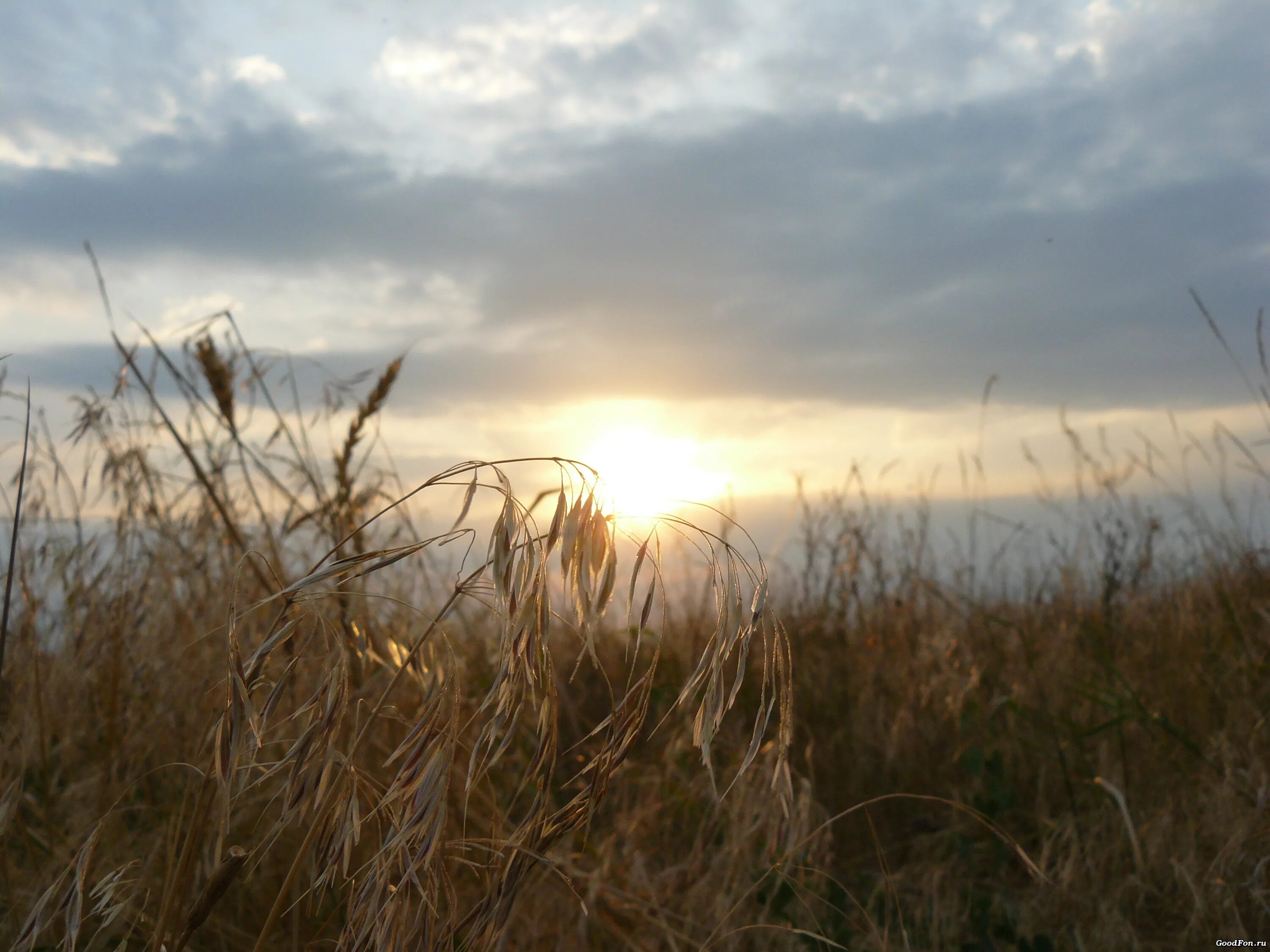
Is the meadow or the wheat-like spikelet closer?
the meadow

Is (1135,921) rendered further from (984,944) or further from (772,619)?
(772,619)

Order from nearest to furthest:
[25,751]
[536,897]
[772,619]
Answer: [772,619]
[25,751]
[536,897]

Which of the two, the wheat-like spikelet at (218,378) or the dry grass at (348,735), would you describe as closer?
the dry grass at (348,735)

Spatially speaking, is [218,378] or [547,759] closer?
[547,759]

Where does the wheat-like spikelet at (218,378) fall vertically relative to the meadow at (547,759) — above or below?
above

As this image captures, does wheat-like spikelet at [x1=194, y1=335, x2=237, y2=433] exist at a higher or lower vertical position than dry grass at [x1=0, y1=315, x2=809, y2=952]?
higher

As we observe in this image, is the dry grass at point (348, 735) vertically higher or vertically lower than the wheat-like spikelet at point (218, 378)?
lower

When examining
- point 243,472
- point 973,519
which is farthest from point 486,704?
point 973,519

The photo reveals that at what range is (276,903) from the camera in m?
0.81

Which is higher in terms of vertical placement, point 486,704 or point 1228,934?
point 486,704

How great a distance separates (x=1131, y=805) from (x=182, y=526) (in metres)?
2.77

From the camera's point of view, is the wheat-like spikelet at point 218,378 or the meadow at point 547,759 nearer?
the meadow at point 547,759

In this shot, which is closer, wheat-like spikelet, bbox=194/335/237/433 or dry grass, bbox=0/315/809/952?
dry grass, bbox=0/315/809/952

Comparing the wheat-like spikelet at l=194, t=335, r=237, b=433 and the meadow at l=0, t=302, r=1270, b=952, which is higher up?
the wheat-like spikelet at l=194, t=335, r=237, b=433
